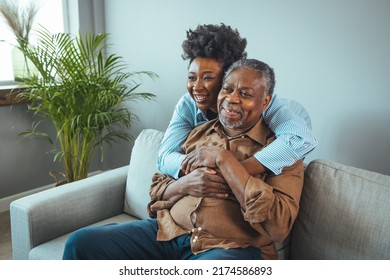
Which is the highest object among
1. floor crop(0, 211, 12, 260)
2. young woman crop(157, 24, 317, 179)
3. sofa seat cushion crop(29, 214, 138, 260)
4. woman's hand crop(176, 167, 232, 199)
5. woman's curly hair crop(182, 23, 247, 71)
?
woman's curly hair crop(182, 23, 247, 71)

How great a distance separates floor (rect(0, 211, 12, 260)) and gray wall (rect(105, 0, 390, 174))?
5.19ft

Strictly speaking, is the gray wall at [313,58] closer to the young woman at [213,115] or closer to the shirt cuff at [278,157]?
the young woman at [213,115]

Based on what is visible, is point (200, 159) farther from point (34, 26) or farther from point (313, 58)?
point (34, 26)

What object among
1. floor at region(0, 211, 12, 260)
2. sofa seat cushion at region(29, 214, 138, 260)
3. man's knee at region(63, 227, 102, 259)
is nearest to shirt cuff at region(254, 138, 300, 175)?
man's knee at region(63, 227, 102, 259)

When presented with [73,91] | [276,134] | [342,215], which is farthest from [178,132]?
[73,91]

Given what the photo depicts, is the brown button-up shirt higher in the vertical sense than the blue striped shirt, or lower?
lower

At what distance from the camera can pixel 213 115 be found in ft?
5.03

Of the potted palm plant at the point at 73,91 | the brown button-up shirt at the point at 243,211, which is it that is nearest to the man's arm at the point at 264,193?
the brown button-up shirt at the point at 243,211

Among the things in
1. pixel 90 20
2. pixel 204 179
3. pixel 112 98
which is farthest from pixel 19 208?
pixel 90 20

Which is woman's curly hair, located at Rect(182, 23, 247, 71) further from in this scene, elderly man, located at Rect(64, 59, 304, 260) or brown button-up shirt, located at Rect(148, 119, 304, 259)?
brown button-up shirt, located at Rect(148, 119, 304, 259)

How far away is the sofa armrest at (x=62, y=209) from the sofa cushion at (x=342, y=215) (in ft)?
2.79

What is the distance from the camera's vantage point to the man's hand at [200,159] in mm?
1314

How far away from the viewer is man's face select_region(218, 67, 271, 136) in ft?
4.21

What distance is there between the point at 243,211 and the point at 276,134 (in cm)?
27
